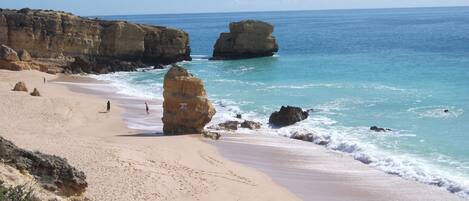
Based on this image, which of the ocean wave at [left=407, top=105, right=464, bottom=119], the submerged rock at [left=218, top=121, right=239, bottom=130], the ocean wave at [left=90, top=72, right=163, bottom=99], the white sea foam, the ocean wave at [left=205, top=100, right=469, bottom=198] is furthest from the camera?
the ocean wave at [left=90, top=72, right=163, bottom=99]

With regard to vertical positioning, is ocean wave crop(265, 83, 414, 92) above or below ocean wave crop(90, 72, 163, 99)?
above

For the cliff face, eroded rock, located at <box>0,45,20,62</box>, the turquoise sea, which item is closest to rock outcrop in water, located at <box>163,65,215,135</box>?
the turquoise sea

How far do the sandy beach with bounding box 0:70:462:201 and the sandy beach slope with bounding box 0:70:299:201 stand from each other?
0.03m

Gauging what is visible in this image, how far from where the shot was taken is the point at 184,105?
2627cm

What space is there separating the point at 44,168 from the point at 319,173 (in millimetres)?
10928

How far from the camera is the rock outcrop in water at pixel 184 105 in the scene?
26.3m

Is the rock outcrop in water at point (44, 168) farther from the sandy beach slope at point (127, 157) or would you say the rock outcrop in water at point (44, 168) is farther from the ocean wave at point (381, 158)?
the ocean wave at point (381, 158)

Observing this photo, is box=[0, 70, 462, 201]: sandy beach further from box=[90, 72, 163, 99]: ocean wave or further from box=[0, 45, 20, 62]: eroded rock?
box=[0, 45, 20, 62]: eroded rock

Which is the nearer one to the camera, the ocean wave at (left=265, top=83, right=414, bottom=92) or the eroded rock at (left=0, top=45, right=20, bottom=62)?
the ocean wave at (left=265, top=83, right=414, bottom=92)

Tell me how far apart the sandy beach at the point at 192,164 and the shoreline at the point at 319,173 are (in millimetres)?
30

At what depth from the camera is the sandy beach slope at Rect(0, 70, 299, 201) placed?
16641 mm

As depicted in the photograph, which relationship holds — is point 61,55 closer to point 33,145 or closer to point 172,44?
point 172,44

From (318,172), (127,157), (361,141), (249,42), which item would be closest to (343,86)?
(361,141)

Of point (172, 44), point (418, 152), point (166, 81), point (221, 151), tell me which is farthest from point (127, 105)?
point (172, 44)
